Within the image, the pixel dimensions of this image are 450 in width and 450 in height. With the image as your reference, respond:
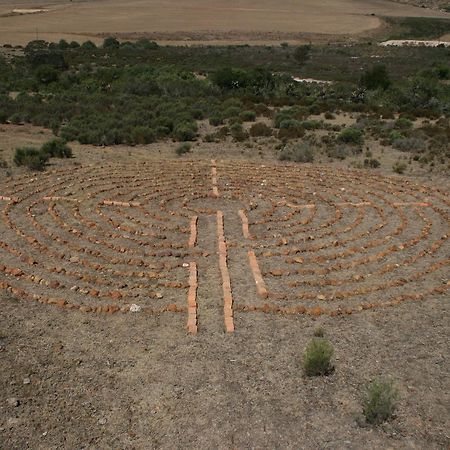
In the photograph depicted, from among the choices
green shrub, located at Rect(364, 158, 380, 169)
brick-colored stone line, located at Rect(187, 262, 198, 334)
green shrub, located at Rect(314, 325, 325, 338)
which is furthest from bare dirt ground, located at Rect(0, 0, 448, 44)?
green shrub, located at Rect(314, 325, 325, 338)

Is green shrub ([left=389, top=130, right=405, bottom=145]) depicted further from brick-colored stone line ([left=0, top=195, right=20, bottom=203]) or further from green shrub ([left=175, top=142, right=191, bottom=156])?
brick-colored stone line ([left=0, top=195, right=20, bottom=203])

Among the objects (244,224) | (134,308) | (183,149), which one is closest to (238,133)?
(183,149)

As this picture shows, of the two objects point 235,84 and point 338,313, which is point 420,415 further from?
point 235,84

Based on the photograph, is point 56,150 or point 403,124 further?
point 403,124

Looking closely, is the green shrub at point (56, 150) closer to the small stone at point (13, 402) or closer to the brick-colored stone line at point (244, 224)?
the brick-colored stone line at point (244, 224)

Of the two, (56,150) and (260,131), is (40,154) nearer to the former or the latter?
(56,150)

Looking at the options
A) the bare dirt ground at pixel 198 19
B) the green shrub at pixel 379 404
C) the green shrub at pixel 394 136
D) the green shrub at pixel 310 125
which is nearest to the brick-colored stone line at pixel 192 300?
the green shrub at pixel 379 404
